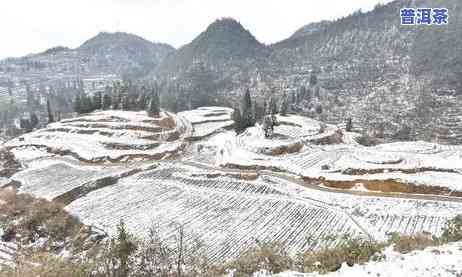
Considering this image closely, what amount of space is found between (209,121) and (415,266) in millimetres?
70571

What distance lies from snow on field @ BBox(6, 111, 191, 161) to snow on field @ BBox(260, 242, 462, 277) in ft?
135

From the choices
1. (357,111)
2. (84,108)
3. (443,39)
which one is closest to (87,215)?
(84,108)

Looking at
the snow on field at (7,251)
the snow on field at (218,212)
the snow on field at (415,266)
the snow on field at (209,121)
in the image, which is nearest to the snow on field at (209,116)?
the snow on field at (209,121)

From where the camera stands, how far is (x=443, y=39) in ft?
586

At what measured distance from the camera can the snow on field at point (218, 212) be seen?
2519cm

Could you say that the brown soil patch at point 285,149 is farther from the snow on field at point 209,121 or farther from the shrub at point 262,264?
the shrub at point 262,264

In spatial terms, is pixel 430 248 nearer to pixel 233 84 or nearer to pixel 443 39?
pixel 233 84

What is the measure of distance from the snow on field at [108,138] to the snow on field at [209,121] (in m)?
3.76

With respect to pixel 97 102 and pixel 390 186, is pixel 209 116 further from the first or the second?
pixel 390 186

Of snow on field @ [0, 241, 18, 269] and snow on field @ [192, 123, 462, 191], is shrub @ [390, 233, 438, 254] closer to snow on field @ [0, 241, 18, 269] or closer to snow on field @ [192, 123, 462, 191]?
snow on field @ [192, 123, 462, 191]

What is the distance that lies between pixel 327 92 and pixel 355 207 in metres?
141

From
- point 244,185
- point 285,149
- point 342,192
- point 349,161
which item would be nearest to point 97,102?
point 285,149

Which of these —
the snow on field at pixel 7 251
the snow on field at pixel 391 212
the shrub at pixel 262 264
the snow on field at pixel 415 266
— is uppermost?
the snow on field at pixel 415 266

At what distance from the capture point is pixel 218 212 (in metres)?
29.8
